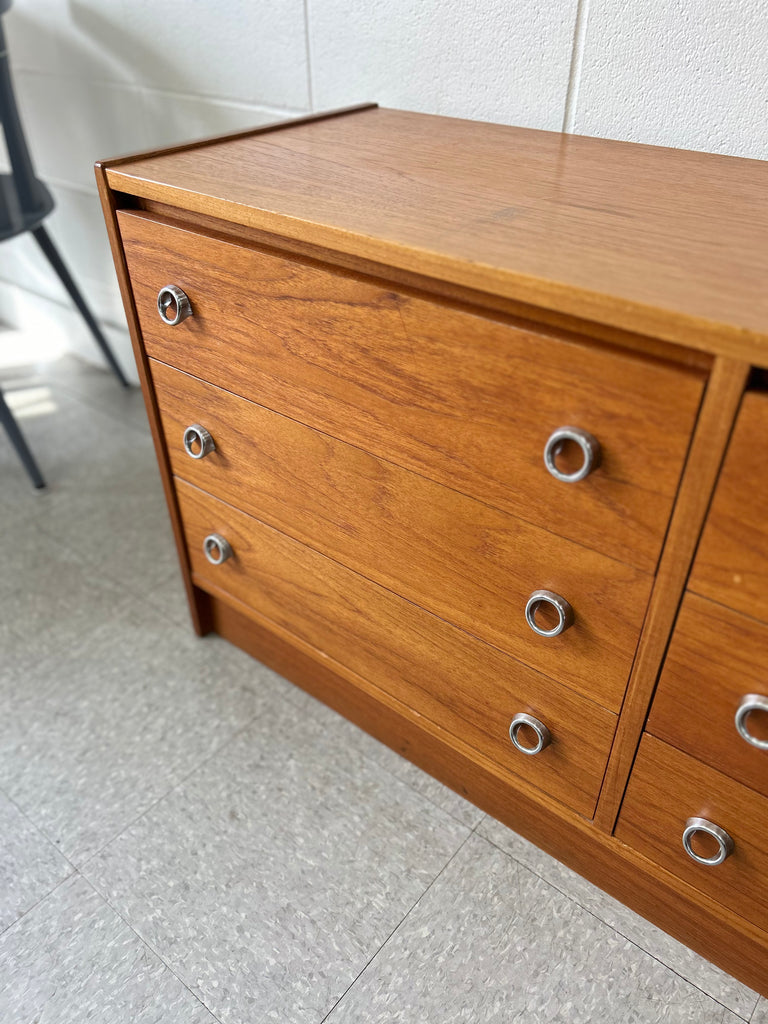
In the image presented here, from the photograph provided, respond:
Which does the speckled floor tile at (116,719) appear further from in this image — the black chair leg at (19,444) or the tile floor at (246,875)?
the black chair leg at (19,444)

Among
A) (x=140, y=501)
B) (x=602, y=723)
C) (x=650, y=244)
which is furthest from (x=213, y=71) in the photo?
(x=602, y=723)

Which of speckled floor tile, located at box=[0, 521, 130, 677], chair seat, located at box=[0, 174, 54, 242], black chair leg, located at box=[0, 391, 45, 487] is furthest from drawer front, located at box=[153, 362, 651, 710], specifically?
chair seat, located at box=[0, 174, 54, 242]

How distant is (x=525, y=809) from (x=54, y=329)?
1.87 metres

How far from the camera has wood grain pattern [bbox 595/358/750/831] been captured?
52cm

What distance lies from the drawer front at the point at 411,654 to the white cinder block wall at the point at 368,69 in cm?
64

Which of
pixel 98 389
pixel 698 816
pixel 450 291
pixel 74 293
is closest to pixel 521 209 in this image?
pixel 450 291

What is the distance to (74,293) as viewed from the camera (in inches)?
68.9

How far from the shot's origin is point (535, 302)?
1.86 feet

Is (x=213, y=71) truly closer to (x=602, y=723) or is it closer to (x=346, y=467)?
(x=346, y=467)

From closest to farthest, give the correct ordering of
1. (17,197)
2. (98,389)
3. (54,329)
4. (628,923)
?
(628,923)
(17,197)
(98,389)
(54,329)

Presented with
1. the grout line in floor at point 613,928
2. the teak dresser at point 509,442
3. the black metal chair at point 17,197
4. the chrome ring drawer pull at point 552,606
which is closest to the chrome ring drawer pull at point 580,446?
the teak dresser at point 509,442

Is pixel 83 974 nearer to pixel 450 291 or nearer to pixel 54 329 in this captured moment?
pixel 450 291

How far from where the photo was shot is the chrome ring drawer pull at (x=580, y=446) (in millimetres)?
587

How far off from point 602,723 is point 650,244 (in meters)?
0.44
